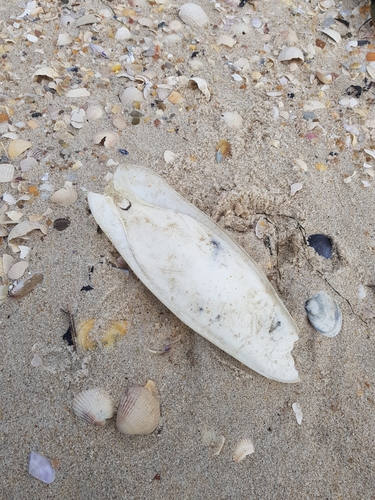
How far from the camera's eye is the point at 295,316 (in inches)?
72.2

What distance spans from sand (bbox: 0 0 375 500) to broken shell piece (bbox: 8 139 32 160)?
50 mm

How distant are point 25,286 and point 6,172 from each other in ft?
2.07

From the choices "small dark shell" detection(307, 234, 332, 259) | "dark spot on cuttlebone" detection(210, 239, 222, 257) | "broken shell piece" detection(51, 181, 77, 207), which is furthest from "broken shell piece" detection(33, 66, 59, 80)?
"small dark shell" detection(307, 234, 332, 259)

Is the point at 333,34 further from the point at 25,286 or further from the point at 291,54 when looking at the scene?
the point at 25,286

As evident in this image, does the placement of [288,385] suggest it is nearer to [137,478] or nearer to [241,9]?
[137,478]

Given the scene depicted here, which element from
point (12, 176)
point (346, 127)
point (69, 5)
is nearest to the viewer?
point (12, 176)

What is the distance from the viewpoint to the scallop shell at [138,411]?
1584 mm

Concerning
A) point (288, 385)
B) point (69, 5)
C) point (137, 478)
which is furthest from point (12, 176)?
point (288, 385)

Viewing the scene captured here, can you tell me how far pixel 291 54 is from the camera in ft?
8.10

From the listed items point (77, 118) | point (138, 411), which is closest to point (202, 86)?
point (77, 118)

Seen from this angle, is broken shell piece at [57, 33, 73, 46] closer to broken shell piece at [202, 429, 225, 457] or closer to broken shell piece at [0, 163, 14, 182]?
broken shell piece at [0, 163, 14, 182]

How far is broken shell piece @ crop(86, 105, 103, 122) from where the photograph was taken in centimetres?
224

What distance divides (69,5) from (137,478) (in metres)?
2.72

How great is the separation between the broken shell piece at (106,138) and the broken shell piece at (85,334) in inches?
37.3
